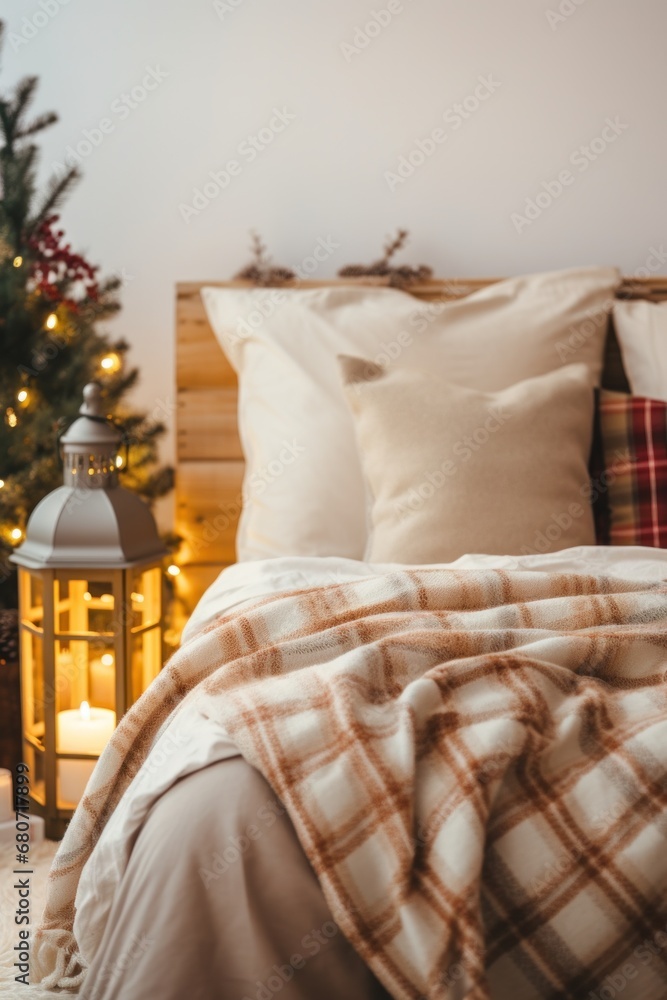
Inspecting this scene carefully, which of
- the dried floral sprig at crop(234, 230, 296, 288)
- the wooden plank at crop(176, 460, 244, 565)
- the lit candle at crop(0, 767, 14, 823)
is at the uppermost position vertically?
the dried floral sprig at crop(234, 230, 296, 288)

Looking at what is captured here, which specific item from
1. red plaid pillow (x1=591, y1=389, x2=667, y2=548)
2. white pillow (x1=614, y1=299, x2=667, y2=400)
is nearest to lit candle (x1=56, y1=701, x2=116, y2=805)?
red plaid pillow (x1=591, y1=389, x2=667, y2=548)

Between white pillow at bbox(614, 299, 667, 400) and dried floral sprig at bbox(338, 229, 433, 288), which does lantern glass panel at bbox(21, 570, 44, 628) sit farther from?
white pillow at bbox(614, 299, 667, 400)

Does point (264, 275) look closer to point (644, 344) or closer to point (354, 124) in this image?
point (354, 124)

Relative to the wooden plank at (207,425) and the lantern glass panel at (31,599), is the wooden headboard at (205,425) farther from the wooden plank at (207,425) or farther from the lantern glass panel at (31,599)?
the lantern glass panel at (31,599)

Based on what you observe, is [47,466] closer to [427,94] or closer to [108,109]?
[108,109]

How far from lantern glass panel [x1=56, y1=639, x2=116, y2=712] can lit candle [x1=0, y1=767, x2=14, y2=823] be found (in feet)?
0.52

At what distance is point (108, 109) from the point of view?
2.38 metres

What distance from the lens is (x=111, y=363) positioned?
2.30 meters

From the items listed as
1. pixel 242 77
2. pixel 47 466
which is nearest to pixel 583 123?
pixel 242 77

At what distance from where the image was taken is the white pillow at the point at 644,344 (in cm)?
194

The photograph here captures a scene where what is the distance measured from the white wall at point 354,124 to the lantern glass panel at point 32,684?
1030 millimetres

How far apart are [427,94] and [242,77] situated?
1.52 feet

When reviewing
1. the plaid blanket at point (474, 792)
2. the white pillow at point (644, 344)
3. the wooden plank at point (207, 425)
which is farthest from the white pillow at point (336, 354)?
the plaid blanket at point (474, 792)

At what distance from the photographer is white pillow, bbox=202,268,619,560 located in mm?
1830
